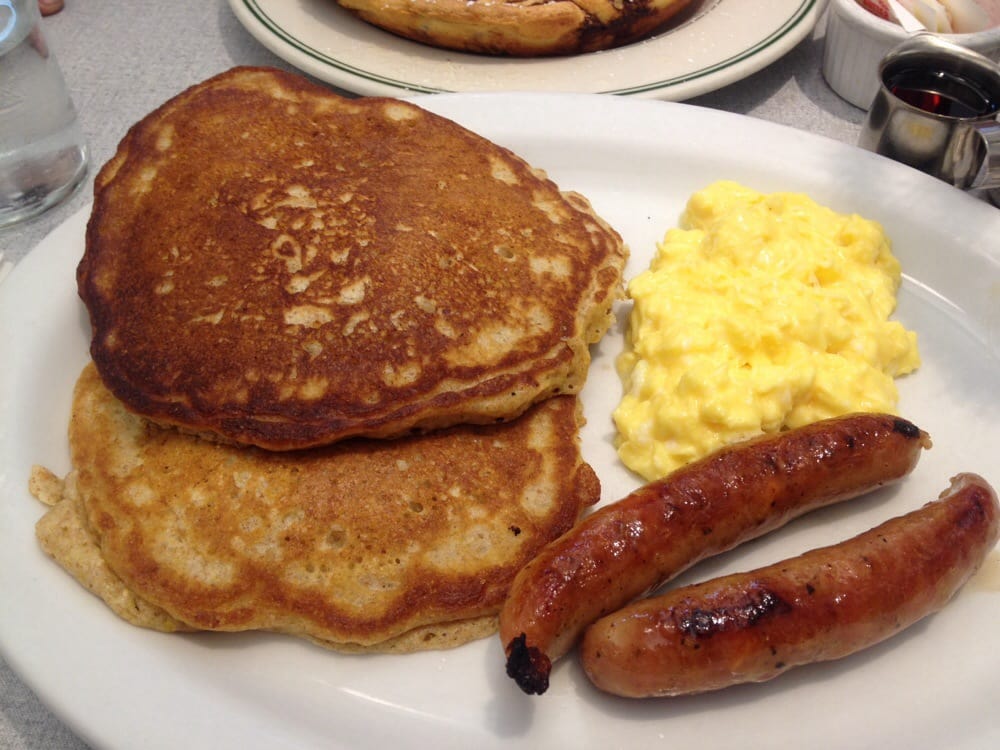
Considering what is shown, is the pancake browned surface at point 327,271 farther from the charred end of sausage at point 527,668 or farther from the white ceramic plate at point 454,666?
the charred end of sausage at point 527,668

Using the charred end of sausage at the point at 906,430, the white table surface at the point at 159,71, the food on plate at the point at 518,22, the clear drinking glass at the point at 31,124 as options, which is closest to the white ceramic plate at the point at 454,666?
the charred end of sausage at the point at 906,430

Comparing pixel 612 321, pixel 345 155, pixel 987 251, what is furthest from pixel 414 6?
pixel 987 251

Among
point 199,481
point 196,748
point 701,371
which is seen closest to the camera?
point 196,748

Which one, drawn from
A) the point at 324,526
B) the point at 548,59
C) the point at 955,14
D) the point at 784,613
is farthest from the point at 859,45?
the point at 324,526

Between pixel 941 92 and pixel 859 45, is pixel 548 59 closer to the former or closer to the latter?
pixel 859 45

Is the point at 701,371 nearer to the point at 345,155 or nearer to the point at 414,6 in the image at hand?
the point at 345,155
